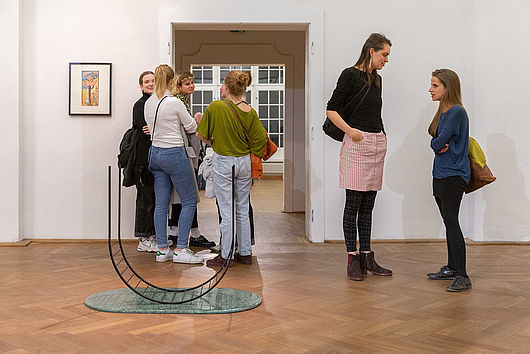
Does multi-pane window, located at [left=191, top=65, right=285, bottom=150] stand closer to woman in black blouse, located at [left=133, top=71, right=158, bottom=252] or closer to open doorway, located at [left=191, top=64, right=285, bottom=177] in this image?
open doorway, located at [left=191, top=64, right=285, bottom=177]

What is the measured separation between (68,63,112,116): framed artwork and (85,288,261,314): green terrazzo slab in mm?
2598

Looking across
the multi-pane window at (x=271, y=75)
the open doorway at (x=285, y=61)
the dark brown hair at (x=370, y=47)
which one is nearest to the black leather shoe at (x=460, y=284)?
the dark brown hair at (x=370, y=47)

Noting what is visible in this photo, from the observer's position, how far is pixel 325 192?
6230 millimetres

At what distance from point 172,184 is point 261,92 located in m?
11.4

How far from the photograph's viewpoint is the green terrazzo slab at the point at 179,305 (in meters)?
3.58

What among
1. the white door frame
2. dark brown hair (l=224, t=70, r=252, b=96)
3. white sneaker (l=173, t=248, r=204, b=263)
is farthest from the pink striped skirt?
the white door frame

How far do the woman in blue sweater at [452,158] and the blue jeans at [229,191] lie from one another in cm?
142

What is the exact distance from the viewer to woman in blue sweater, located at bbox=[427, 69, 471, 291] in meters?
4.14

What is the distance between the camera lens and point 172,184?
17.0ft

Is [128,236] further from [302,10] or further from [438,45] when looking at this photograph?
[438,45]

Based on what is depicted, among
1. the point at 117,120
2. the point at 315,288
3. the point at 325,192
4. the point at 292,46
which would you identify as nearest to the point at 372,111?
the point at 315,288

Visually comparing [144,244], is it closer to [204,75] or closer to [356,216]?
[356,216]

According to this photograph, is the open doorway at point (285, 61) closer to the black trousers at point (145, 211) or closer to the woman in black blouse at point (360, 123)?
the black trousers at point (145, 211)

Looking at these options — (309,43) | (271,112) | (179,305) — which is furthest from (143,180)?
(271,112)
